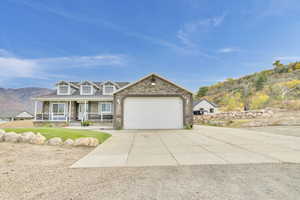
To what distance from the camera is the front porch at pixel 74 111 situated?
17922mm

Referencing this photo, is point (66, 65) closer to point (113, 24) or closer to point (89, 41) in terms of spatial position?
point (89, 41)

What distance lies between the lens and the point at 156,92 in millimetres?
13352

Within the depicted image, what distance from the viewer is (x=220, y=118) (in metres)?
21.1

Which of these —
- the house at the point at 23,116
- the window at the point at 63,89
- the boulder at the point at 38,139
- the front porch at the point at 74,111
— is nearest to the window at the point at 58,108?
the front porch at the point at 74,111

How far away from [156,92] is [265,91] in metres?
34.1

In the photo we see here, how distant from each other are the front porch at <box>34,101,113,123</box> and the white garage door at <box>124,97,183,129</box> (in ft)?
19.5

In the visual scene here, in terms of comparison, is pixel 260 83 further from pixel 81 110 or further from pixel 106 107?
pixel 81 110

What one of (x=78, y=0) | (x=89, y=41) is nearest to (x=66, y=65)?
(x=89, y=41)

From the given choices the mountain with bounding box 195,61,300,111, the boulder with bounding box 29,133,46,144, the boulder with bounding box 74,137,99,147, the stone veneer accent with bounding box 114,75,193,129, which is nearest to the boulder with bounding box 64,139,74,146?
the boulder with bounding box 74,137,99,147

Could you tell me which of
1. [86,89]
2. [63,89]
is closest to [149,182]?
[86,89]

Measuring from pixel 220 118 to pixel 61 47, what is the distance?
29702mm

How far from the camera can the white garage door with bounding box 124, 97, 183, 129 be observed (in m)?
13.1

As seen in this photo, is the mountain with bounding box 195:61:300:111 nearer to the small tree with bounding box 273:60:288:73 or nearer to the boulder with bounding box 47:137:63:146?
the small tree with bounding box 273:60:288:73

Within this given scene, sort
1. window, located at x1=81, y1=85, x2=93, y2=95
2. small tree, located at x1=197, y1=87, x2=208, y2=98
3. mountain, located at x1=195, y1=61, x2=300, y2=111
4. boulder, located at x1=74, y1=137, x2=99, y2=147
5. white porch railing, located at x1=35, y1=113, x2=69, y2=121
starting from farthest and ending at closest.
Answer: small tree, located at x1=197, y1=87, x2=208, y2=98 < mountain, located at x1=195, y1=61, x2=300, y2=111 < window, located at x1=81, y1=85, x2=93, y2=95 < white porch railing, located at x1=35, y1=113, x2=69, y2=121 < boulder, located at x1=74, y1=137, x2=99, y2=147
